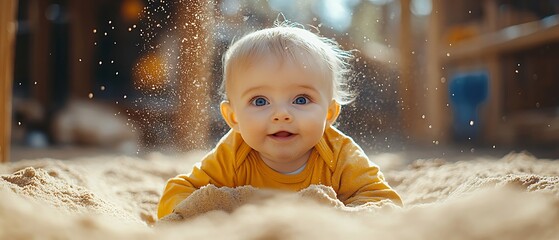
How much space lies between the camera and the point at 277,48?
164cm

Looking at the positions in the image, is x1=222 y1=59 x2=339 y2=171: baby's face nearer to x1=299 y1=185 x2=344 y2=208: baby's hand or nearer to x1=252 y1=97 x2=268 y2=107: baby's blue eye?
x1=252 y1=97 x2=268 y2=107: baby's blue eye

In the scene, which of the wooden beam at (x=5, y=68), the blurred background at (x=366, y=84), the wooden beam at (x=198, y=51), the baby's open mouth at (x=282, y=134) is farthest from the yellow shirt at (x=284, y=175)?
the wooden beam at (x=5, y=68)

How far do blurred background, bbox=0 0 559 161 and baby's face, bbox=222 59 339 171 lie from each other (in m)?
0.95

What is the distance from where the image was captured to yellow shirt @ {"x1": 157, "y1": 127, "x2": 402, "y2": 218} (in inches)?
65.6

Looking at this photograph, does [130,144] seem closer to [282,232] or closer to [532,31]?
[532,31]

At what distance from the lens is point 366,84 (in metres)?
2.57

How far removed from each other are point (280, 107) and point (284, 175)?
206 mm

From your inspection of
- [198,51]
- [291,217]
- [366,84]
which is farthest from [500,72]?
[291,217]

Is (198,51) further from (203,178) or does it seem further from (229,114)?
(203,178)

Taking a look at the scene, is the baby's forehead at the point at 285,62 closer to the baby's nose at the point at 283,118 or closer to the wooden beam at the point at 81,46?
the baby's nose at the point at 283,118

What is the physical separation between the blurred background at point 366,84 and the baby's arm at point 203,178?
89cm

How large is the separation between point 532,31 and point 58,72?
5.88m

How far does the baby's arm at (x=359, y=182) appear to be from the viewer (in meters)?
1.60

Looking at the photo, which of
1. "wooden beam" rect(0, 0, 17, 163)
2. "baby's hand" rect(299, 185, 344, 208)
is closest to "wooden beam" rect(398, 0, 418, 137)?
"wooden beam" rect(0, 0, 17, 163)
